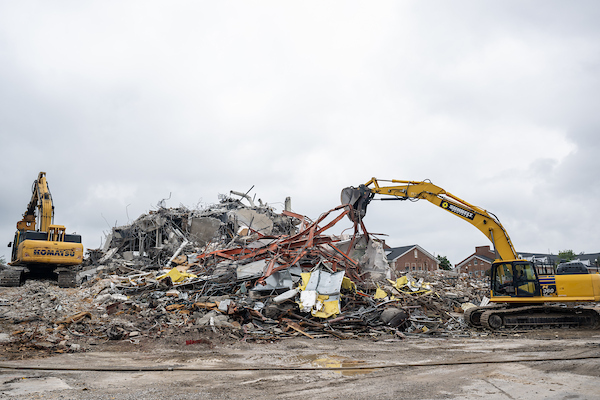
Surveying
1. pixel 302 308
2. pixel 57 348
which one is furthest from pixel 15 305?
pixel 302 308

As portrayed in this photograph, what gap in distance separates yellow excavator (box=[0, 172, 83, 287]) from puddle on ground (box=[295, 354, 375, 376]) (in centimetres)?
1125

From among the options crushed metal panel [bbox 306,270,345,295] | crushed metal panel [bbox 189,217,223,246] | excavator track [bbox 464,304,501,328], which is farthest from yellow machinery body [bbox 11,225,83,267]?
excavator track [bbox 464,304,501,328]

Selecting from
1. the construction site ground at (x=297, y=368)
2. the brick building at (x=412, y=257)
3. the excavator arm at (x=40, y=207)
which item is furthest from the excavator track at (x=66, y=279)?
the brick building at (x=412, y=257)

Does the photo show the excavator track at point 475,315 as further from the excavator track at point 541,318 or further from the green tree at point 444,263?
the green tree at point 444,263

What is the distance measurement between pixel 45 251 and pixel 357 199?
11.2 metres

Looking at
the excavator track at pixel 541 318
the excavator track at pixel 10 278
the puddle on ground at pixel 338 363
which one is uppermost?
the excavator track at pixel 10 278

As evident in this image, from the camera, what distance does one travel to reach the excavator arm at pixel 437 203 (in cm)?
1302

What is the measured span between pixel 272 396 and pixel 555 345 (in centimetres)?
719

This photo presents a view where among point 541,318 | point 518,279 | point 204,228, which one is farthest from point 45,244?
point 541,318

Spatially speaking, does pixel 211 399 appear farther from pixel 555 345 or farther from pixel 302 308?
pixel 555 345

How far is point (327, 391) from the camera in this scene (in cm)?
587

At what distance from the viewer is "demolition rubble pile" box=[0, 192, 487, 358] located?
10.7 m

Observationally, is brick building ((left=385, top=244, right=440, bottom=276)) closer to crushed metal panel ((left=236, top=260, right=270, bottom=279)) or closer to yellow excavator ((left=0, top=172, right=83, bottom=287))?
crushed metal panel ((left=236, top=260, right=270, bottom=279))

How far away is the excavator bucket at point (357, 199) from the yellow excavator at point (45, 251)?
33.0 feet
